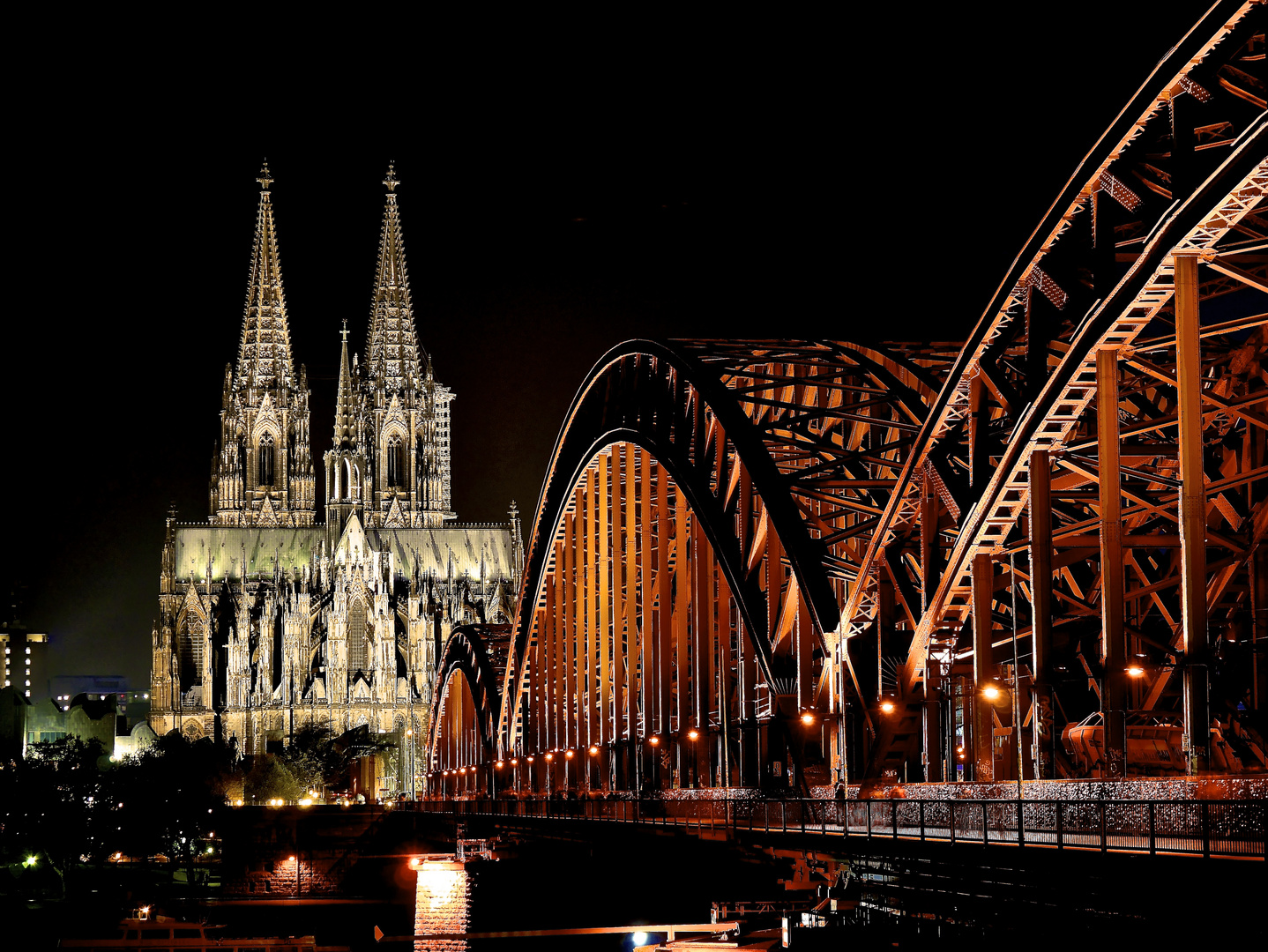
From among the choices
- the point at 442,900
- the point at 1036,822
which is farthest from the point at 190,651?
the point at 1036,822

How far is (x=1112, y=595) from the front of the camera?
22.7 meters

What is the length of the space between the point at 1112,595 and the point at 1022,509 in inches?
A: 175

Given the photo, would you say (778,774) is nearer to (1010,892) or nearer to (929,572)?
(929,572)

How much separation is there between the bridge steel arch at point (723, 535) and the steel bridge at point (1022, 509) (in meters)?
0.11

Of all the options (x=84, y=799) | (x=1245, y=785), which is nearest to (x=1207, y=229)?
(x=1245, y=785)

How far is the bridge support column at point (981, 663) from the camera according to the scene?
26906 millimetres

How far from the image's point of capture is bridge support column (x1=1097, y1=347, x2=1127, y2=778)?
22578 mm

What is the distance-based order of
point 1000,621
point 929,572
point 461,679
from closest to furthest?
point 929,572 < point 1000,621 < point 461,679

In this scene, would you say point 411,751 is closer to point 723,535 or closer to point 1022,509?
point 723,535

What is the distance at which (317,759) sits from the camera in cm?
16112

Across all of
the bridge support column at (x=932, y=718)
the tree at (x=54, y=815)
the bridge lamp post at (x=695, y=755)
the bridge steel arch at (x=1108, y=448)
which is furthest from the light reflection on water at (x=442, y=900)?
the tree at (x=54, y=815)

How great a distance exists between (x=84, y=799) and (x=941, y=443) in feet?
314

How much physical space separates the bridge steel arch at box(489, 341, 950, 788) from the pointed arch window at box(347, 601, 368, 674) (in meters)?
117

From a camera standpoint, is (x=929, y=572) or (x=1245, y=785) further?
(x=929, y=572)
